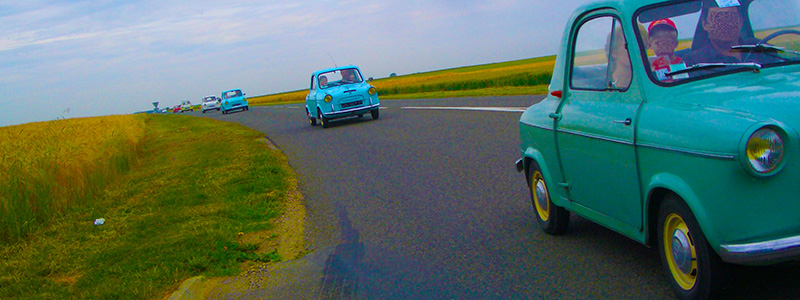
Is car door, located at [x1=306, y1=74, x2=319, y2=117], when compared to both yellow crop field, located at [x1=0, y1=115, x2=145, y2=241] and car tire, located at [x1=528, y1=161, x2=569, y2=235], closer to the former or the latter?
yellow crop field, located at [x1=0, y1=115, x2=145, y2=241]

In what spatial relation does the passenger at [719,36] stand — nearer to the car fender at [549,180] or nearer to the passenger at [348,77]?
the car fender at [549,180]

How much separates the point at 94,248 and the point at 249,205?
1816 millimetres

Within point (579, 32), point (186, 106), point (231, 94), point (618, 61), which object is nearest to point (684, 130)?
point (618, 61)

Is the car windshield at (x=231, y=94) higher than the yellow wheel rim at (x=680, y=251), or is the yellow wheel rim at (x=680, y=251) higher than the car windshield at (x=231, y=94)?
the car windshield at (x=231, y=94)

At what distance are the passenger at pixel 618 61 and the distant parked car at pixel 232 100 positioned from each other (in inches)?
1869

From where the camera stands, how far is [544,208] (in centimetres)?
558

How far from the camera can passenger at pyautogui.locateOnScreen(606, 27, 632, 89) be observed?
4.15 m

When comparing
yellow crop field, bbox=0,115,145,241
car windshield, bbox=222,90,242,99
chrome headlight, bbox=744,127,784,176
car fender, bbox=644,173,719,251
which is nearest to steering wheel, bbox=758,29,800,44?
car fender, bbox=644,173,719,251

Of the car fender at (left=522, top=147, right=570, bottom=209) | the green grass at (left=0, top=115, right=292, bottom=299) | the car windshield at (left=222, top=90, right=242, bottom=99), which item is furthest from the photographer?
the car windshield at (left=222, top=90, right=242, bottom=99)

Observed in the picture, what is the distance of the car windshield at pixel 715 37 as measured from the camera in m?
3.92

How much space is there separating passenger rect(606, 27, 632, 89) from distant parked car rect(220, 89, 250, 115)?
4747 centimetres

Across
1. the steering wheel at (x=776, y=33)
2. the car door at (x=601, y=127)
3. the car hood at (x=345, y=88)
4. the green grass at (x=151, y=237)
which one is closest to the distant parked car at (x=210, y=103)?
the car hood at (x=345, y=88)

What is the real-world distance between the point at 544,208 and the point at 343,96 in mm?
15557

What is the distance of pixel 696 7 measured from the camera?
4219 millimetres
